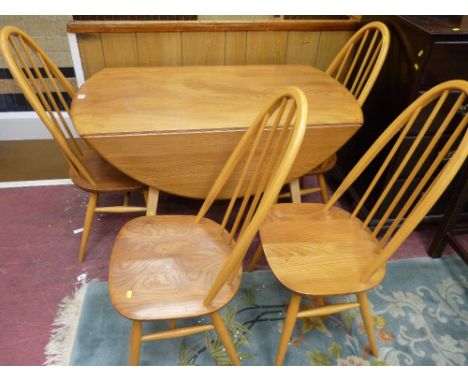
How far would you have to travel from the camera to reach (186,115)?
1.38 metres

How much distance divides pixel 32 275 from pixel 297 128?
1.34 meters

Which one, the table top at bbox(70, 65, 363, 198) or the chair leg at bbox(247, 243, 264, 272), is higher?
the table top at bbox(70, 65, 363, 198)

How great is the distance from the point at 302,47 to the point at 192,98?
0.83 m

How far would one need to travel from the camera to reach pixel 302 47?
1.98m

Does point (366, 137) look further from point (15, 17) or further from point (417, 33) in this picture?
point (15, 17)

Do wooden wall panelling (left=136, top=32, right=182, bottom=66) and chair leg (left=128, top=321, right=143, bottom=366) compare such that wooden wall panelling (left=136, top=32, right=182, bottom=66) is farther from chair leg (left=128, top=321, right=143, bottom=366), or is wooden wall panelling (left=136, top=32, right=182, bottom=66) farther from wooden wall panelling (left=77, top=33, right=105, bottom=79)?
chair leg (left=128, top=321, right=143, bottom=366)

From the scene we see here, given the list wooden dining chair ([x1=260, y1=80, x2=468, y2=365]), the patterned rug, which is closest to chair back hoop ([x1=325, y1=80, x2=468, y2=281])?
wooden dining chair ([x1=260, y1=80, x2=468, y2=365])

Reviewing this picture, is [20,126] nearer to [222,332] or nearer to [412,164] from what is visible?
[222,332]

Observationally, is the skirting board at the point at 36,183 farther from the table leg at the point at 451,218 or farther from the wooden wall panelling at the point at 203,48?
the table leg at the point at 451,218

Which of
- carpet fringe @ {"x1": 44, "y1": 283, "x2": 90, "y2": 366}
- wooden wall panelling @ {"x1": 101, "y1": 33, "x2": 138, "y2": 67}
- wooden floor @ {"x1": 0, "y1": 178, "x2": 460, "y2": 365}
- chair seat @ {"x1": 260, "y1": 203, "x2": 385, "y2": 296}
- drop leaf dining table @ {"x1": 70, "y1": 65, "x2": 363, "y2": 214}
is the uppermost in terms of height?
wooden wall panelling @ {"x1": 101, "y1": 33, "x2": 138, "y2": 67}

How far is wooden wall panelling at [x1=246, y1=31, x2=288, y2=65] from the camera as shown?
191cm

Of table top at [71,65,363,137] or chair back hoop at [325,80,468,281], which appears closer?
chair back hoop at [325,80,468,281]

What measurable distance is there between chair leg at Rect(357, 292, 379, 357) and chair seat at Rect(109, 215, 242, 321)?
0.44 m

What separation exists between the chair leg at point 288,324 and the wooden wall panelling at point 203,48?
4.37 ft
